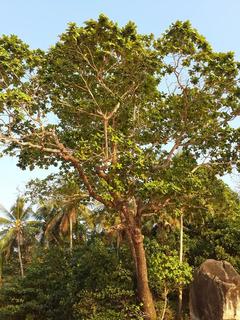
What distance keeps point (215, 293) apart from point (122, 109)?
707 centimetres

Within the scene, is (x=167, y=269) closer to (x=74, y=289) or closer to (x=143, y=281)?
(x=143, y=281)

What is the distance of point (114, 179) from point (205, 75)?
4.53 m

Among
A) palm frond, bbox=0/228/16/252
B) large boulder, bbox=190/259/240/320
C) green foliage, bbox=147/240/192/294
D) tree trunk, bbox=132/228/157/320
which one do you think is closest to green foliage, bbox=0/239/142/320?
tree trunk, bbox=132/228/157/320

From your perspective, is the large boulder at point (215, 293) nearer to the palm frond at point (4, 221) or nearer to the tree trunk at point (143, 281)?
the tree trunk at point (143, 281)

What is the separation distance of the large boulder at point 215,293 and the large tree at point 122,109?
5.71 ft

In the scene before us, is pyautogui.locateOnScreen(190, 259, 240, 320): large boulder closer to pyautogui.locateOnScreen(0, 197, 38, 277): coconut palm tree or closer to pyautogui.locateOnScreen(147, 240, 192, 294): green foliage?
pyautogui.locateOnScreen(147, 240, 192, 294): green foliage

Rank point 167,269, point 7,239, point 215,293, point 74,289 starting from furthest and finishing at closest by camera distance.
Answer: point 7,239 → point 74,289 → point 167,269 → point 215,293

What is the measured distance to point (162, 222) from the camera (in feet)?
79.2

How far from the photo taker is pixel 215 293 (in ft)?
48.9

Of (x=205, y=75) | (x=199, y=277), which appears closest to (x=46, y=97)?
(x=205, y=75)

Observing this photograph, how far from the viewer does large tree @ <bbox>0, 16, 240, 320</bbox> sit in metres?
13.0

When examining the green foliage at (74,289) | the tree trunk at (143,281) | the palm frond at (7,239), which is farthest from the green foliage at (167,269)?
the palm frond at (7,239)

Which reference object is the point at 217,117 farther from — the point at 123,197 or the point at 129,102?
the point at 123,197

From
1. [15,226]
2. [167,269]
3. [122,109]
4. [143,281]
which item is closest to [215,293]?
[167,269]
